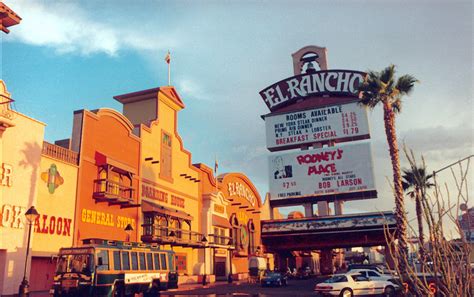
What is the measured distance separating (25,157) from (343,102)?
47325 mm

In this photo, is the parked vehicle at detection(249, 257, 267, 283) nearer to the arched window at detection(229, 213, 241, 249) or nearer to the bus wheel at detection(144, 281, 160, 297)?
the arched window at detection(229, 213, 241, 249)

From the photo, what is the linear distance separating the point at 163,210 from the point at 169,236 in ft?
7.21

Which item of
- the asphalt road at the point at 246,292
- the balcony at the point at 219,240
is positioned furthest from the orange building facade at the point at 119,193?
the asphalt road at the point at 246,292

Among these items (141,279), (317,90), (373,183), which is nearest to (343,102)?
(317,90)

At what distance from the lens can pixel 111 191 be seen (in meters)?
28.3

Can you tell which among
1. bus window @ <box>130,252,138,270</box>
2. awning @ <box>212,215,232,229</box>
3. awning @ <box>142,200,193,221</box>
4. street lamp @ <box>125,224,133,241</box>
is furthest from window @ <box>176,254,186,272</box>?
bus window @ <box>130,252,138,270</box>

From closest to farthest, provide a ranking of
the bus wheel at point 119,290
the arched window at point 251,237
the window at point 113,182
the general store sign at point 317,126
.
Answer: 1. the bus wheel at point 119,290
2. the window at point 113,182
3. the arched window at point 251,237
4. the general store sign at point 317,126

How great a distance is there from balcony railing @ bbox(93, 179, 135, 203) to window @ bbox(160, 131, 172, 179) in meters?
6.25

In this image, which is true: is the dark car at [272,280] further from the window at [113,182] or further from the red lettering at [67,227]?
the red lettering at [67,227]

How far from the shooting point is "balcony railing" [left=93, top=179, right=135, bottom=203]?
26766 millimetres

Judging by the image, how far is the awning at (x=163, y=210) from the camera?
32.0 meters

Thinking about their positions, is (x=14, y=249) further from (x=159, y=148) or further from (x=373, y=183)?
(x=373, y=183)

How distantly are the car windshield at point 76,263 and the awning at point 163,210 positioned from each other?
13.6m

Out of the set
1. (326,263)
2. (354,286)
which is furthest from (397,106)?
(326,263)
